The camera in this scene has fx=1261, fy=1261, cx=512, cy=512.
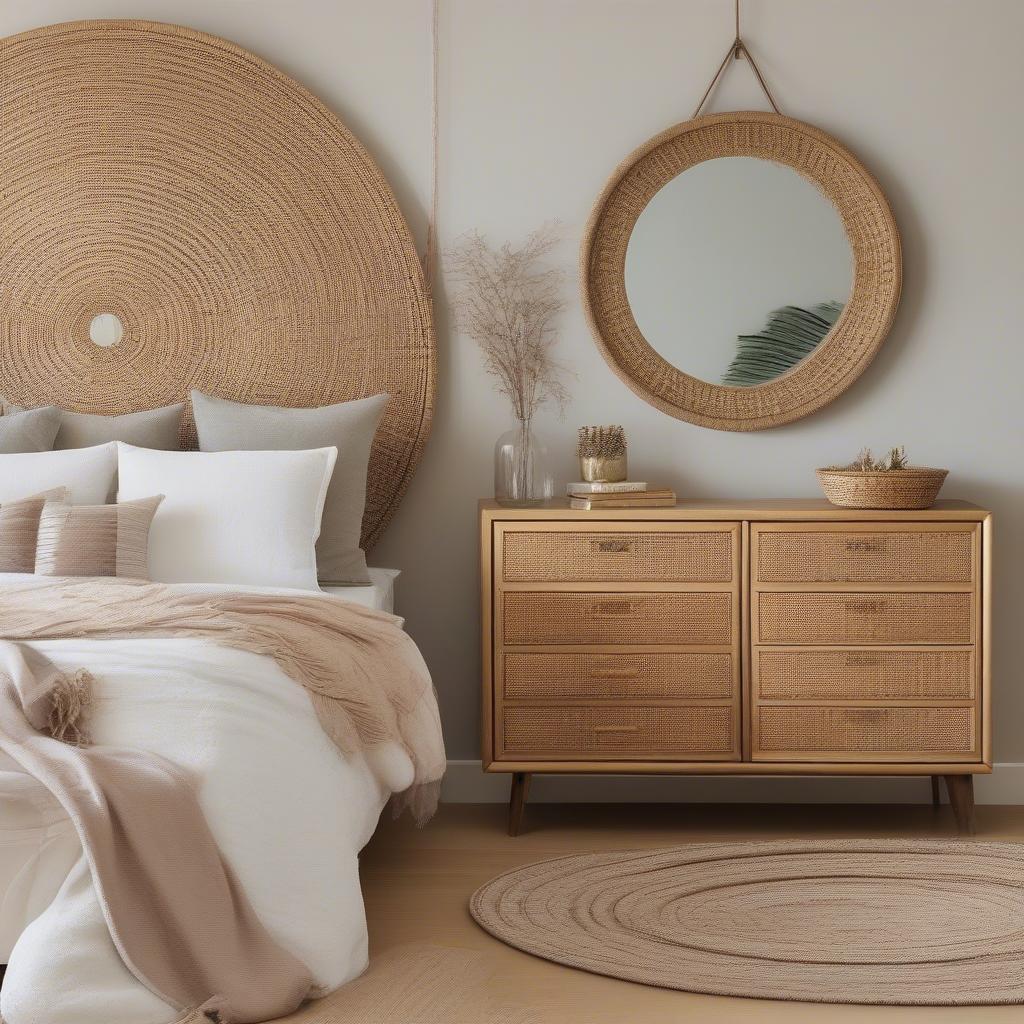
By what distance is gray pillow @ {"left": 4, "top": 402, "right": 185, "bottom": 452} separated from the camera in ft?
11.1

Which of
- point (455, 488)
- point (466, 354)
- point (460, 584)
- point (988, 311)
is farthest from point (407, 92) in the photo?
point (988, 311)

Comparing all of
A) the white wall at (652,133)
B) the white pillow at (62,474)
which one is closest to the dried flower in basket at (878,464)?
the white wall at (652,133)

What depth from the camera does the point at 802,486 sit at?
357 centimetres

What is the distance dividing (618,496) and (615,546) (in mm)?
140

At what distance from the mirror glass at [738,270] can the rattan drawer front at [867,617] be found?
2.30 ft

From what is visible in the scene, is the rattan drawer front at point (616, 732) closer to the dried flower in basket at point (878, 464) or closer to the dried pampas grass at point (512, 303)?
the dried flower in basket at point (878, 464)

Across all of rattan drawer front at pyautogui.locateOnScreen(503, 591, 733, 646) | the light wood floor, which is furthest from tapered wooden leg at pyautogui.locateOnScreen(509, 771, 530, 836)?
rattan drawer front at pyautogui.locateOnScreen(503, 591, 733, 646)

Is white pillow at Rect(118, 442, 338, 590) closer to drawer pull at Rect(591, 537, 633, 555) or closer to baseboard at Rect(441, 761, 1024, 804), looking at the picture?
drawer pull at Rect(591, 537, 633, 555)

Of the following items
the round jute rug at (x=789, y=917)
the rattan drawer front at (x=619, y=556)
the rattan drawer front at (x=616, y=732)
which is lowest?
the round jute rug at (x=789, y=917)

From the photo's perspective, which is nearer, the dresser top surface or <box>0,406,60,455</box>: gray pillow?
Answer: the dresser top surface

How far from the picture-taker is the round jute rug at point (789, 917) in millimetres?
2262

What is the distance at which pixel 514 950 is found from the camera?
2.44 metres

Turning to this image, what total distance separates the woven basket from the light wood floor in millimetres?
853

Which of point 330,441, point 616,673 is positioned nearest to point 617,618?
point 616,673
